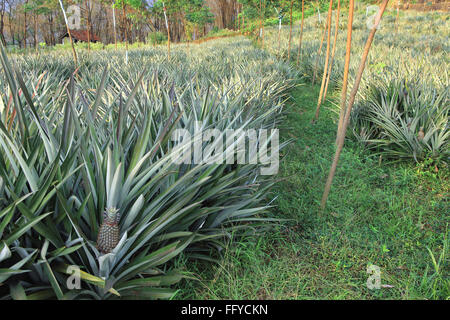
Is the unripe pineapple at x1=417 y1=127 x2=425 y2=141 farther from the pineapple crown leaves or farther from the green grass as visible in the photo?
the pineapple crown leaves


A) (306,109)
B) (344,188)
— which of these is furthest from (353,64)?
(344,188)

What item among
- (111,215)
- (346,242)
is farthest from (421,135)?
(111,215)

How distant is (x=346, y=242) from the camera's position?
1.80m

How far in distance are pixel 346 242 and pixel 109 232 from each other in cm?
146

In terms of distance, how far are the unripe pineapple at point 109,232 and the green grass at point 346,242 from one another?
41 centimetres

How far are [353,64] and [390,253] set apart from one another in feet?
18.8

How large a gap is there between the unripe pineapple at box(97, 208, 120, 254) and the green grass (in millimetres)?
408

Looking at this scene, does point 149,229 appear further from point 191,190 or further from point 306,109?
point 306,109

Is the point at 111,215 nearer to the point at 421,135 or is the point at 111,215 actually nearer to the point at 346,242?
the point at 346,242

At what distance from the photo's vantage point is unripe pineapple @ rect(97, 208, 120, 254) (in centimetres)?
99

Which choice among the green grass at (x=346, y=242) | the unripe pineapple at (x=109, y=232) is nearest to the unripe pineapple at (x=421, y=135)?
the green grass at (x=346, y=242)

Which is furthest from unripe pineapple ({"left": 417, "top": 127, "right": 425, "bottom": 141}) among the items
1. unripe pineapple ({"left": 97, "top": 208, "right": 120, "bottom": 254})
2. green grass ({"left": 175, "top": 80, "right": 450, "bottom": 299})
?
unripe pineapple ({"left": 97, "top": 208, "right": 120, "bottom": 254})

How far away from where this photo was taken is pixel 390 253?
1734mm

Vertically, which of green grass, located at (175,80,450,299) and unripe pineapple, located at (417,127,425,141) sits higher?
unripe pineapple, located at (417,127,425,141)
